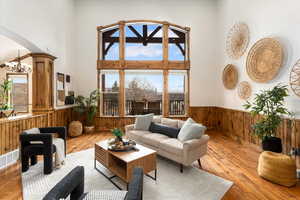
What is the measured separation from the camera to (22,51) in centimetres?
611

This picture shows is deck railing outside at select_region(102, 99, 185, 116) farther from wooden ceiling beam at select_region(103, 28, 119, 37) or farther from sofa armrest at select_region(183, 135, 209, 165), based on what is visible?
sofa armrest at select_region(183, 135, 209, 165)

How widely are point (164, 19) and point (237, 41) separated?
276 centimetres

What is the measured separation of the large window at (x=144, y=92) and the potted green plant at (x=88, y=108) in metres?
1.20

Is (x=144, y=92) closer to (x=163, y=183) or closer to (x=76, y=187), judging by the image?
(x=163, y=183)

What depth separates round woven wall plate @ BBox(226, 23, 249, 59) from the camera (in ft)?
13.6

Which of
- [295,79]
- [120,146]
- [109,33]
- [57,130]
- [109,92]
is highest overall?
[109,33]

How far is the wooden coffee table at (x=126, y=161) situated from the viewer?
81.8 inches

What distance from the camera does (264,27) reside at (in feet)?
11.7

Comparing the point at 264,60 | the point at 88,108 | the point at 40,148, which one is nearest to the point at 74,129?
the point at 88,108

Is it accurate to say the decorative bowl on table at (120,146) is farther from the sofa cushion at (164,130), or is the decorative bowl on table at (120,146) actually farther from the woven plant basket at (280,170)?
the woven plant basket at (280,170)

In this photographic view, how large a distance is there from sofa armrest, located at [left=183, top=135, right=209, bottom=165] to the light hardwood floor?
35 cm

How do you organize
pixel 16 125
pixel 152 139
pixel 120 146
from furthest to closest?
pixel 152 139 < pixel 16 125 < pixel 120 146

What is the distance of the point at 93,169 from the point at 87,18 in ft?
17.6

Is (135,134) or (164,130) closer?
(164,130)
